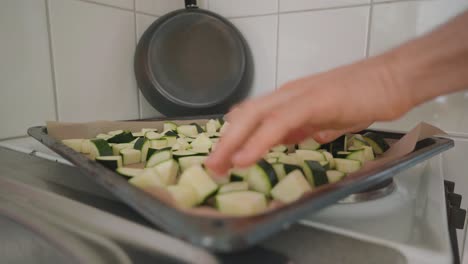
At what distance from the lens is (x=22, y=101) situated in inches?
25.0

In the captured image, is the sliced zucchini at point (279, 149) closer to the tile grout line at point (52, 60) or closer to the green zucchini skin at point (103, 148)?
the green zucchini skin at point (103, 148)

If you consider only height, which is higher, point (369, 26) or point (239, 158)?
point (369, 26)

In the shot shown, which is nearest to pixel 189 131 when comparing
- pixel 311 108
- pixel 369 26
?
pixel 311 108

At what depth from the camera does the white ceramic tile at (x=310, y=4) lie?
76 centimetres

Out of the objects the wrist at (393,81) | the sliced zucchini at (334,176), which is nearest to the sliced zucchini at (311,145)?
the sliced zucchini at (334,176)

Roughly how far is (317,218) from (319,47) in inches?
23.9

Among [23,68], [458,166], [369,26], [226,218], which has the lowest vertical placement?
[458,166]

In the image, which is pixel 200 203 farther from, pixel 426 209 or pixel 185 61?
pixel 185 61

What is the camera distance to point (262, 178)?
1.10 feet

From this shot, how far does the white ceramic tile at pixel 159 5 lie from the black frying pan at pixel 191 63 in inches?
4.1

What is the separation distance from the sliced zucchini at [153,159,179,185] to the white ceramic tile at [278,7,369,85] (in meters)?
0.57

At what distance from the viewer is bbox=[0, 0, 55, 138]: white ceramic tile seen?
599 mm

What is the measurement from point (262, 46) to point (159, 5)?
0.34 meters

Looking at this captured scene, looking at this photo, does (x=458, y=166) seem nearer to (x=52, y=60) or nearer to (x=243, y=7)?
(x=243, y=7)
